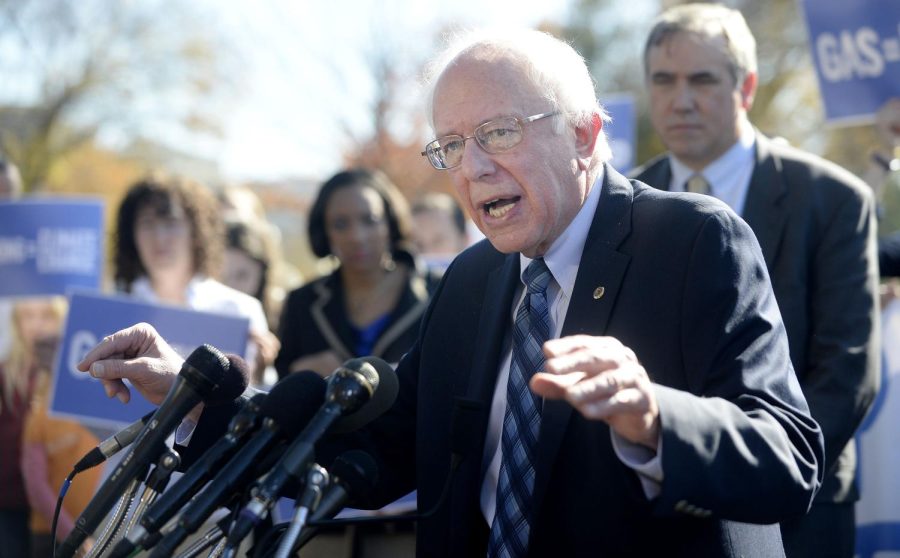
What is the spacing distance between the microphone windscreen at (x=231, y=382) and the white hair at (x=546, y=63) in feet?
2.93

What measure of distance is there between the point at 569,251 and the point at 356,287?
10.6 ft

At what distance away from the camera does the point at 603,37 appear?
30844mm

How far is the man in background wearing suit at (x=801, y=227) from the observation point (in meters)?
3.91

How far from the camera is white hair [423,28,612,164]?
2982 mm

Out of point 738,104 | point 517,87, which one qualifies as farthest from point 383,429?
point 738,104

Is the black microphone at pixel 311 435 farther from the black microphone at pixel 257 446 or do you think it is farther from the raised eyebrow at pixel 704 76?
the raised eyebrow at pixel 704 76

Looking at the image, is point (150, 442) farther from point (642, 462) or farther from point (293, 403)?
point (642, 462)

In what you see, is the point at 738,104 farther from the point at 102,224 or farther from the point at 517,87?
the point at 102,224

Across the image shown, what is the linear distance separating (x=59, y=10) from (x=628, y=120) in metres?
26.7

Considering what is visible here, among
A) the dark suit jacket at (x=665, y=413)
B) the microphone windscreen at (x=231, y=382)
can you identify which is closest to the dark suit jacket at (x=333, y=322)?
the dark suit jacket at (x=665, y=413)

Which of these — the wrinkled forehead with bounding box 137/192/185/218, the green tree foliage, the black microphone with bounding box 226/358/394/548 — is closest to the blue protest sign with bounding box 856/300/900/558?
the wrinkled forehead with bounding box 137/192/185/218

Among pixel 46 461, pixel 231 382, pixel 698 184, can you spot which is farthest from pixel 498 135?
pixel 46 461

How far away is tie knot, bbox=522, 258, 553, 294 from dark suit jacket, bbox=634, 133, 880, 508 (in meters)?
1.26

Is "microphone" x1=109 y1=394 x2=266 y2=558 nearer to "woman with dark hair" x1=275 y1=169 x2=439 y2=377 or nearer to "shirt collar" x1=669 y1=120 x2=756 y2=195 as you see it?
"shirt collar" x1=669 y1=120 x2=756 y2=195
